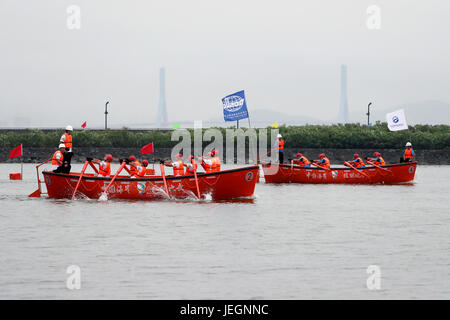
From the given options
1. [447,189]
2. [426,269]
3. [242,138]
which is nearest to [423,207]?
[447,189]

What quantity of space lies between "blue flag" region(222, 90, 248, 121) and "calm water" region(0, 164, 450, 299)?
653 centimetres

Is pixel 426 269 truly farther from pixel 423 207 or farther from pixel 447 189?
pixel 447 189

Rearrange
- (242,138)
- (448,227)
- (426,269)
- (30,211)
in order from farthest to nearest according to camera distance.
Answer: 1. (242,138)
2. (30,211)
3. (448,227)
4. (426,269)

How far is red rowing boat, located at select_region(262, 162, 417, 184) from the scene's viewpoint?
3962cm

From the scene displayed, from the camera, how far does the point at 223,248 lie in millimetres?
17750

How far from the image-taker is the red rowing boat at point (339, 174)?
39.6m

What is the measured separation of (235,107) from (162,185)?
31.1 feet

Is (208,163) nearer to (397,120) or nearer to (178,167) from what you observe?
(178,167)

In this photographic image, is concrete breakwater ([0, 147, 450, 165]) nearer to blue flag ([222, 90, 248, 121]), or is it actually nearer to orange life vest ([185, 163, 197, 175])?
blue flag ([222, 90, 248, 121])

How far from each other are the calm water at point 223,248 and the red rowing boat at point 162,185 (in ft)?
1.48

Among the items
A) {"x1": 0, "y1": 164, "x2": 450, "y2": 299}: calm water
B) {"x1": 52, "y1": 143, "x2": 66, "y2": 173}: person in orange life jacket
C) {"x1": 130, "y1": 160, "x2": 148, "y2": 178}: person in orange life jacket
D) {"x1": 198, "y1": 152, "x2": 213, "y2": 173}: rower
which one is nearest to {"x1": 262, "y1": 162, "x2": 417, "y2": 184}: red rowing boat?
{"x1": 0, "y1": 164, "x2": 450, "y2": 299}: calm water

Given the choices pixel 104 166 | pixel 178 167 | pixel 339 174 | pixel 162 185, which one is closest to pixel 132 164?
pixel 104 166

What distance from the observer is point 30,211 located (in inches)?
1021
